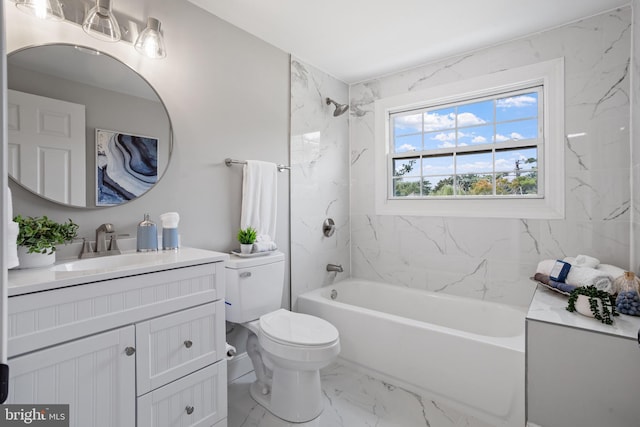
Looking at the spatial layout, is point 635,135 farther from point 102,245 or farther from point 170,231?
point 102,245

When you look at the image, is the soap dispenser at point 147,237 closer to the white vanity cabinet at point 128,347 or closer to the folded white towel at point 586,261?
the white vanity cabinet at point 128,347

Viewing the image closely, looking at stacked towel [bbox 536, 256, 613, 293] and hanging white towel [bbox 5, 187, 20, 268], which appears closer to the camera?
hanging white towel [bbox 5, 187, 20, 268]

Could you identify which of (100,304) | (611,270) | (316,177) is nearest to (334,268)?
(316,177)

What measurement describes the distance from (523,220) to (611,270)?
610 mm

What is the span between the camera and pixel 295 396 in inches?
70.6

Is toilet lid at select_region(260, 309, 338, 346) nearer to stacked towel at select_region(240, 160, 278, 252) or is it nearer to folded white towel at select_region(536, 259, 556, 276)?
stacked towel at select_region(240, 160, 278, 252)

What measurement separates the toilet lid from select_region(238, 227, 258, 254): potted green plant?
0.43 meters

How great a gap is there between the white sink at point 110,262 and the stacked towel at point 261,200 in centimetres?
69

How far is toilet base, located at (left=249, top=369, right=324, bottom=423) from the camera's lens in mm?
1787

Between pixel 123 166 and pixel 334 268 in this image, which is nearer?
pixel 123 166

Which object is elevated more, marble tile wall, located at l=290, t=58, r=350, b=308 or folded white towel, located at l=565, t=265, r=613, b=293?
marble tile wall, located at l=290, t=58, r=350, b=308

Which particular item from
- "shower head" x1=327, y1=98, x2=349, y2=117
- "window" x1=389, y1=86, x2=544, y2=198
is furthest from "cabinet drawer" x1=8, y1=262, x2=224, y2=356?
"window" x1=389, y1=86, x2=544, y2=198

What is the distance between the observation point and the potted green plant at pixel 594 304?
4.83ft

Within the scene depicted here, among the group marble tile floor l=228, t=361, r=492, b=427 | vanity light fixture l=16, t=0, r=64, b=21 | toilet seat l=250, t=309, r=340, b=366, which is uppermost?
vanity light fixture l=16, t=0, r=64, b=21
